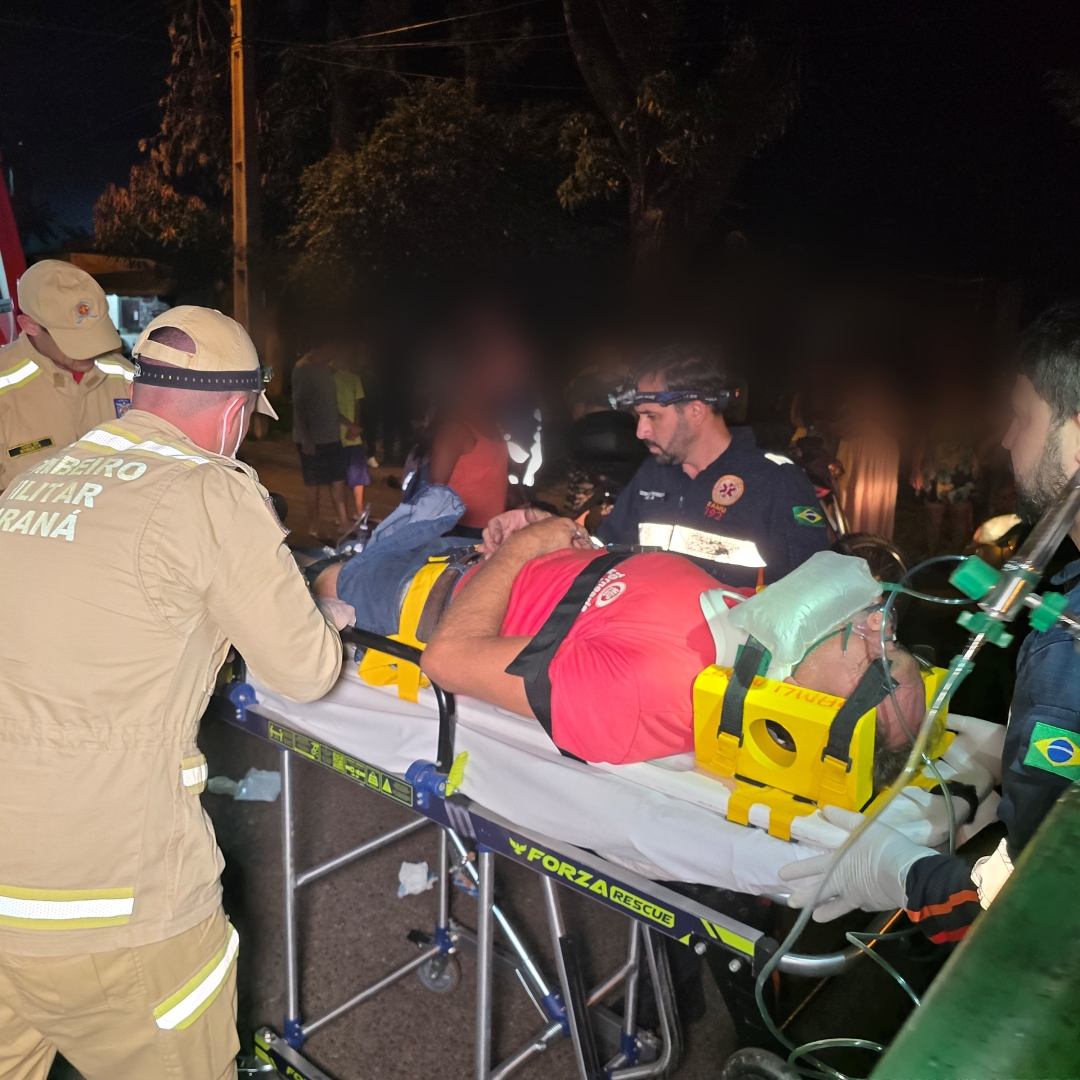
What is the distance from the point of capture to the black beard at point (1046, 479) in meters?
1.38

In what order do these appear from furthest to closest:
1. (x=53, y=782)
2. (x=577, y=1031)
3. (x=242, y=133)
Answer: (x=242, y=133)
(x=577, y=1031)
(x=53, y=782)

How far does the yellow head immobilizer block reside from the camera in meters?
1.65

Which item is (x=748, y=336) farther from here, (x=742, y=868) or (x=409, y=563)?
(x=742, y=868)

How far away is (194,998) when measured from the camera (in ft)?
5.58

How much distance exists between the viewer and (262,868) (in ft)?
11.4

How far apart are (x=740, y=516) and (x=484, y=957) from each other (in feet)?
5.13

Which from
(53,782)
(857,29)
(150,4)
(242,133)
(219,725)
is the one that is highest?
(150,4)

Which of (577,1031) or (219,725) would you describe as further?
(219,725)

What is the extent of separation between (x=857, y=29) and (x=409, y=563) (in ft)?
27.3

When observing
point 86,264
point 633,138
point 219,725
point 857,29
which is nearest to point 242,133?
point 633,138

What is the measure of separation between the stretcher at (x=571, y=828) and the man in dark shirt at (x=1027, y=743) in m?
0.10

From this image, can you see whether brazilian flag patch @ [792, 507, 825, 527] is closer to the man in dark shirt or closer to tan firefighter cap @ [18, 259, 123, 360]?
the man in dark shirt

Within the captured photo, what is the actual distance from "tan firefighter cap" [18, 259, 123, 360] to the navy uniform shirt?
7.19 ft

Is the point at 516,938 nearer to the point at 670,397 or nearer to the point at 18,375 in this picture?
the point at 670,397
